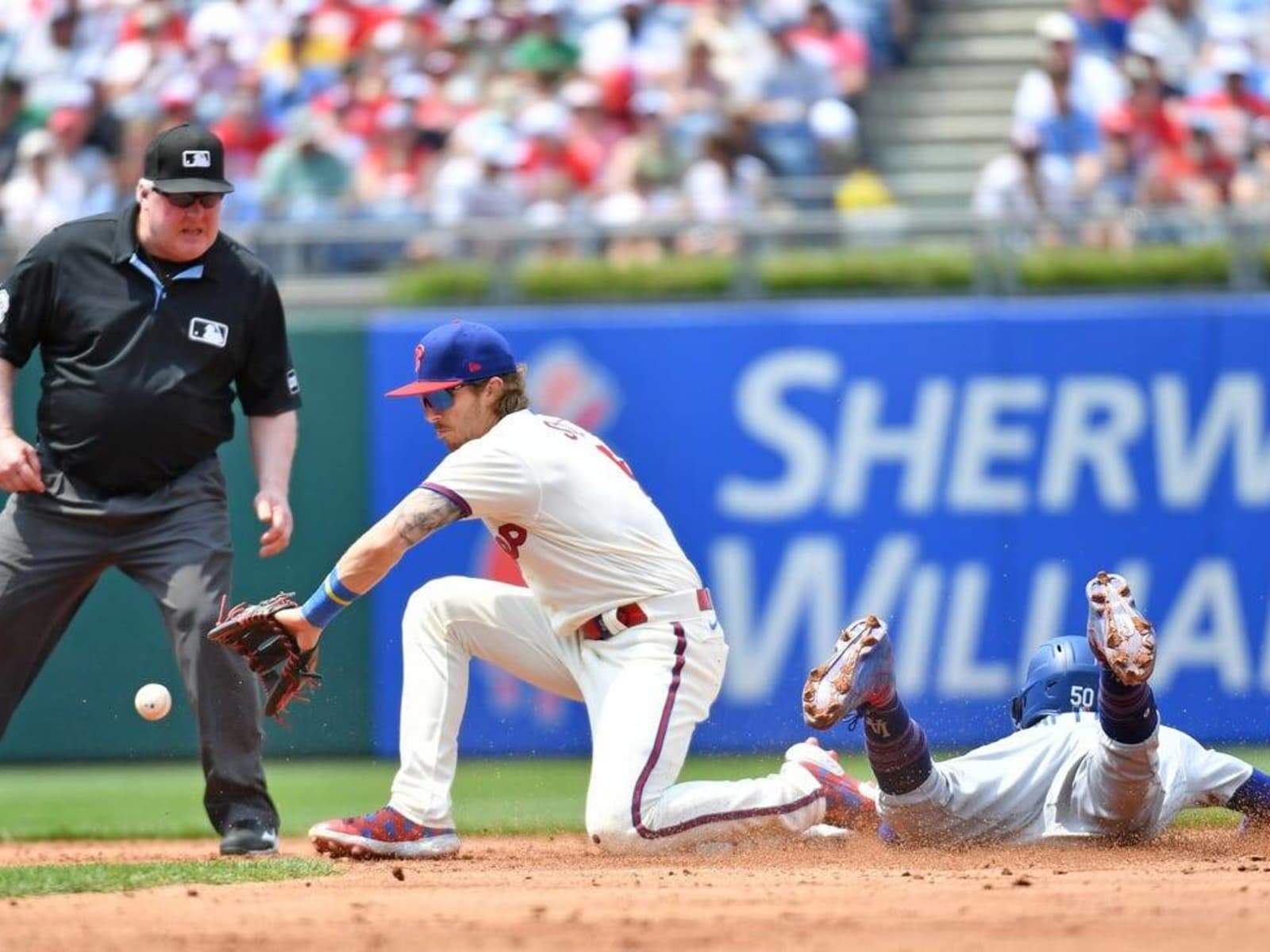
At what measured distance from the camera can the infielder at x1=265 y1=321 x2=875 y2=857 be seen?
644cm

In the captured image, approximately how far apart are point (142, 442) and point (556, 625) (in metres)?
1.39

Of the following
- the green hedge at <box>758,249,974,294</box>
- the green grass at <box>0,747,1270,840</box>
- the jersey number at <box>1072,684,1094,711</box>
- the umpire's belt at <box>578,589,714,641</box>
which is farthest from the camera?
the green hedge at <box>758,249,974,294</box>

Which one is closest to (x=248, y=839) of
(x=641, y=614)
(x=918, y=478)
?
(x=641, y=614)

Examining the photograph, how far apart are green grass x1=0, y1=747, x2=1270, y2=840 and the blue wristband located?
187 cm

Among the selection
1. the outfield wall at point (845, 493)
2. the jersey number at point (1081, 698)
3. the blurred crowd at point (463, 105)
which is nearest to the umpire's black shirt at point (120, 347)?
the jersey number at point (1081, 698)

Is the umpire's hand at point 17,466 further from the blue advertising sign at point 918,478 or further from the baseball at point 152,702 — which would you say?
the blue advertising sign at point 918,478

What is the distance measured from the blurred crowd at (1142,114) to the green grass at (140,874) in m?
6.08

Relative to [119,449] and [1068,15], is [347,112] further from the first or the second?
[119,449]

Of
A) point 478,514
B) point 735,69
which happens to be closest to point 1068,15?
point 735,69

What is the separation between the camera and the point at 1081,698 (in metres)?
6.91

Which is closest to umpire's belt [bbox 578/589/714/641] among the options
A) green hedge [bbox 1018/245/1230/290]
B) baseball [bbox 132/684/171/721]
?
baseball [bbox 132/684/171/721]

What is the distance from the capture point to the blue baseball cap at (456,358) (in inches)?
258

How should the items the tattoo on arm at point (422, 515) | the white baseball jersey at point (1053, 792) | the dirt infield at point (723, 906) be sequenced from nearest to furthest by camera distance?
the dirt infield at point (723, 906), the tattoo on arm at point (422, 515), the white baseball jersey at point (1053, 792)

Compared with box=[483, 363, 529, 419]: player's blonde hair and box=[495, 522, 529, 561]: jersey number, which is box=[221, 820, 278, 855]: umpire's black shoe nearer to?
box=[495, 522, 529, 561]: jersey number
